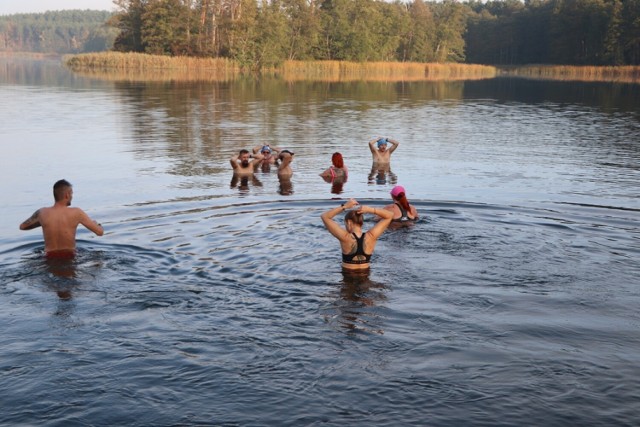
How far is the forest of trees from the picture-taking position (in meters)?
92.8

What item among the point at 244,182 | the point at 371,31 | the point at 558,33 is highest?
the point at 558,33

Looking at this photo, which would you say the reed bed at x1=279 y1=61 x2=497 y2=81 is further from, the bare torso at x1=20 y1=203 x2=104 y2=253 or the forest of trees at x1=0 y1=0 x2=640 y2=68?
the bare torso at x1=20 y1=203 x2=104 y2=253

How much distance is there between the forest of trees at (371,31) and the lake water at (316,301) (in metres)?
72.7

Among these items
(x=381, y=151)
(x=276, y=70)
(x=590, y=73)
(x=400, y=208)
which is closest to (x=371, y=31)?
(x=276, y=70)

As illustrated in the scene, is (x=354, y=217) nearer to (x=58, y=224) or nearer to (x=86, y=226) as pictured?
(x=86, y=226)

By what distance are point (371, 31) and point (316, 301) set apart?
10798 cm

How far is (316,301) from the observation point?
32.4ft

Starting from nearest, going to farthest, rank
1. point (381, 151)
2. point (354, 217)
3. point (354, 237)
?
point (354, 217) < point (354, 237) < point (381, 151)

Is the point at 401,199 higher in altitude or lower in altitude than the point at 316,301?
higher

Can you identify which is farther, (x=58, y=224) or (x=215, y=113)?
(x=215, y=113)

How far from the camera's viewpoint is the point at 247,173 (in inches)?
811

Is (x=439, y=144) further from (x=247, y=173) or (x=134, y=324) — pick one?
(x=134, y=324)

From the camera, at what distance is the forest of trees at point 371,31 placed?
92.8 metres

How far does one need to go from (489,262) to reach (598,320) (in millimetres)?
2675
